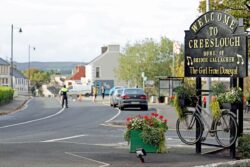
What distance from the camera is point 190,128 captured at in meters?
13.3

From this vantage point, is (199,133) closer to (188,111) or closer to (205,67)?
(188,111)

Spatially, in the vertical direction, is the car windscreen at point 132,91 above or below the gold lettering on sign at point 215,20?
below

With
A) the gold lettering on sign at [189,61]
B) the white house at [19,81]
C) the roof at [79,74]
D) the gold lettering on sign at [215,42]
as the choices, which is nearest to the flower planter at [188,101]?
the gold lettering on sign at [189,61]

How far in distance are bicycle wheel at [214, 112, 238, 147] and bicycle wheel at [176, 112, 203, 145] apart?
46cm

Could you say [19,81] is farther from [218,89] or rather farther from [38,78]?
[218,89]

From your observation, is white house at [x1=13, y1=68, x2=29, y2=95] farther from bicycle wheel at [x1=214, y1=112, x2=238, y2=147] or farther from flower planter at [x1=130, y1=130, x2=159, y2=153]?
bicycle wheel at [x1=214, y1=112, x2=238, y2=147]

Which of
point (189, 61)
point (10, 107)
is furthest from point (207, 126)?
point (10, 107)

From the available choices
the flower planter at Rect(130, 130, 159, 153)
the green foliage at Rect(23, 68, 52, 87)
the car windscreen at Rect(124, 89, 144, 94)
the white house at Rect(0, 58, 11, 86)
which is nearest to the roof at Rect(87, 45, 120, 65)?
the white house at Rect(0, 58, 11, 86)

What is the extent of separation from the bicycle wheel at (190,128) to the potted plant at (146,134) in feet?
2.69

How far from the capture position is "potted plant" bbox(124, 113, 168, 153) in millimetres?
12117

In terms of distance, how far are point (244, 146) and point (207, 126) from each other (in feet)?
3.78

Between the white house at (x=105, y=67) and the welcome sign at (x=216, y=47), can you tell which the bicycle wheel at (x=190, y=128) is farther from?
the white house at (x=105, y=67)

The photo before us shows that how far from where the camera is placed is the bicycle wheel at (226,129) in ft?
38.9

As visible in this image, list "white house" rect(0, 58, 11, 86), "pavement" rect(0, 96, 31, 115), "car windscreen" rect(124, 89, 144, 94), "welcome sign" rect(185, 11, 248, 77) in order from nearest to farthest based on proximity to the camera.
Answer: "welcome sign" rect(185, 11, 248, 77)
"pavement" rect(0, 96, 31, 115)
"car windscreen" rect(124, 89, 144, 94)
"white house" rect(0, 58, 11, 86)
